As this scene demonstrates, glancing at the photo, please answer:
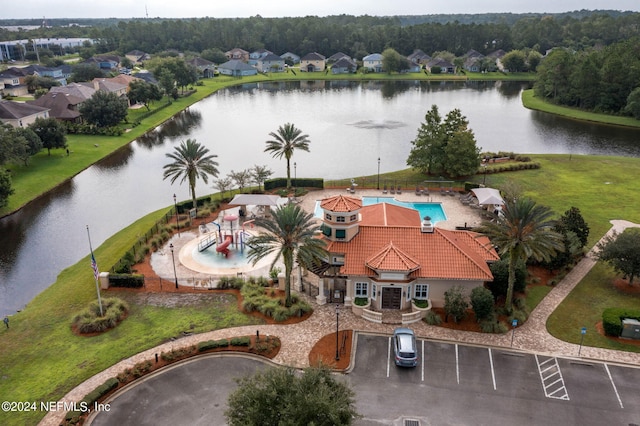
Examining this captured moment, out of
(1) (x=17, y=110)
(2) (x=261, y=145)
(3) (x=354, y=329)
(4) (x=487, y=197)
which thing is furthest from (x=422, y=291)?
(1) (x=17, y=110)

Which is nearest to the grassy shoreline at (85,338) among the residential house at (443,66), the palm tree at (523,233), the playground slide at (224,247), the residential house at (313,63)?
the palm tree at (523,233)

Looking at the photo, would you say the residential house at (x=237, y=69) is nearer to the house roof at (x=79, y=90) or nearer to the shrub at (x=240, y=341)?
the house roof at (x=79, y=90)

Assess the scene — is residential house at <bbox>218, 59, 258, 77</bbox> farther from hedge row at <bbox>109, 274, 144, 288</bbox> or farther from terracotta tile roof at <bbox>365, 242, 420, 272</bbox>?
terracotta tile roof at <bbox>365, 242, 420, 272</bbox>

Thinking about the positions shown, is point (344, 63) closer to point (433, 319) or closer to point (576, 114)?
→ point (576, 114)

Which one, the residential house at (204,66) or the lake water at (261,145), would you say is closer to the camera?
the lake water at (261,145)

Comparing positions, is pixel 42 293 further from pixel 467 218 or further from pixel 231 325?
pixel 467 218

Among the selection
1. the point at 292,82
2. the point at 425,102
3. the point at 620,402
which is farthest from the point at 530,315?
the point at 292,82
